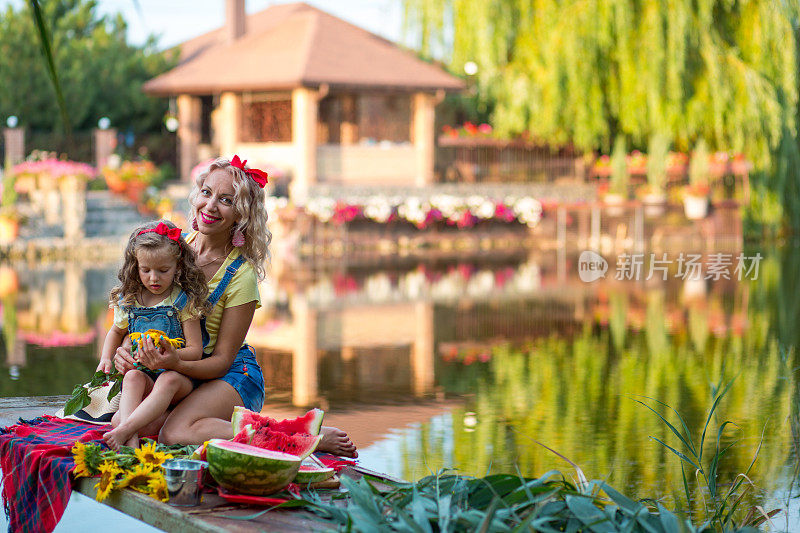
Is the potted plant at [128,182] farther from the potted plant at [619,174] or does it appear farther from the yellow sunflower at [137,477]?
the yellow sunflower at [137,477]

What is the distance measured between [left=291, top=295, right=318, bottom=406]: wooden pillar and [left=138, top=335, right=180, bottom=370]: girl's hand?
2.90 meters

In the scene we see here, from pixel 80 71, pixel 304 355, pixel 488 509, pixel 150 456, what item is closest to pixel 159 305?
pixel 150 456

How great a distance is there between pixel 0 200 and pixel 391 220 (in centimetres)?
745

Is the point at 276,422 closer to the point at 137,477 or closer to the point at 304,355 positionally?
the point at 137,477

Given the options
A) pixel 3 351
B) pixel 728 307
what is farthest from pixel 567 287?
pixel 3 351

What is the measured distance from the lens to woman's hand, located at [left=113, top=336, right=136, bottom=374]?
4.17 meters

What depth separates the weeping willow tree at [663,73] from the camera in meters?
22.0

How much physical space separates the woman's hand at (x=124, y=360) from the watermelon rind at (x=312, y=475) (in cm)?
83

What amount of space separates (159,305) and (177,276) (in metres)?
0.13

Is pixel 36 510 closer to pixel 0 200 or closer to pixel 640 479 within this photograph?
pixel 640 479

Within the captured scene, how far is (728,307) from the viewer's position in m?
13.0

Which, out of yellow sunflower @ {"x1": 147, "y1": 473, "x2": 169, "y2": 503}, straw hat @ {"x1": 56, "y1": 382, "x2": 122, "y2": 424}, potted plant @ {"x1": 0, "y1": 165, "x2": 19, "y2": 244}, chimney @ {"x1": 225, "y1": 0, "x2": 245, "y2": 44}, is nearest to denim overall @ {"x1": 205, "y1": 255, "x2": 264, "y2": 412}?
straw hat @ {"x1": 56, "y1": 382, "x2": 122, "y2": 424}

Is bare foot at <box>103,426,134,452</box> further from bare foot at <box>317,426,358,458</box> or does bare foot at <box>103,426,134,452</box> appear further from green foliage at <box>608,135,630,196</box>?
green foliage at <box>608,135,630,196</box>

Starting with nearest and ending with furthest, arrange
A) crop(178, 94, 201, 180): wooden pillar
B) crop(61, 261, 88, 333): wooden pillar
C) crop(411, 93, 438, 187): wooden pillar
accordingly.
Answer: crop(61, 261, 88, 333): wooden pillar → crop(411, 93, 438, 187): wooden pillar → crop(178, 94, 201, 180): wooden pillar
